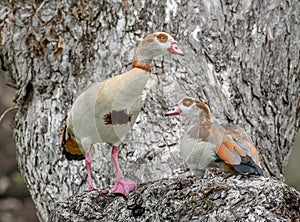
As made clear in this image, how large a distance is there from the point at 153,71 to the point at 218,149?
3.91ft

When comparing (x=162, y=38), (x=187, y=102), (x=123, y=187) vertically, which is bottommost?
(x=123, y=187)

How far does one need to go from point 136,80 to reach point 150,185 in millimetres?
478

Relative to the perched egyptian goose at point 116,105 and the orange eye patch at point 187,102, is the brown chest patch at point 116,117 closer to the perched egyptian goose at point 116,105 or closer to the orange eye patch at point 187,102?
the perched egyptian goose at point 116,105

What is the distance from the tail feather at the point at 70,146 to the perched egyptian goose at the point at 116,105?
82mm

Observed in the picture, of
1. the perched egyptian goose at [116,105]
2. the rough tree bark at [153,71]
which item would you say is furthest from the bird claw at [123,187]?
the rough tree bark at [153,71]

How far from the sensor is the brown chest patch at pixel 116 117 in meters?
3.95

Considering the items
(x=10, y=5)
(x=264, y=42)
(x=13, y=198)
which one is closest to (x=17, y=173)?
(x=13, y=198)

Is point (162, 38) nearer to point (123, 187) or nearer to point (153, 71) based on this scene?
point (123, 187)

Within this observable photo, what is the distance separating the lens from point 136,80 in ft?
13.1

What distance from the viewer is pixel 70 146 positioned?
444cm

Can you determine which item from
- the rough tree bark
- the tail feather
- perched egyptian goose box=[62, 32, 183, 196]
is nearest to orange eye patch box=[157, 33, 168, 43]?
perched egyptian goose box=[62, 32, 183, 196]

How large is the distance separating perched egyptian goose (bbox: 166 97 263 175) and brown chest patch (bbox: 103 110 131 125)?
13.4 inches

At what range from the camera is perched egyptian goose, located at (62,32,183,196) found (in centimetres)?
394

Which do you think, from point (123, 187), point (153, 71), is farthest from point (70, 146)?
point (153, 71)
